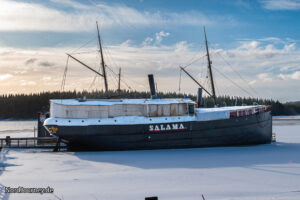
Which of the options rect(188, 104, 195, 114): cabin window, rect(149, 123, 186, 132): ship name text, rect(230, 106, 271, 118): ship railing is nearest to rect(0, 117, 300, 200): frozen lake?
rect(149, 123, 186, 132): ship name text

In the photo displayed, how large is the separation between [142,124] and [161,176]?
1028 cm

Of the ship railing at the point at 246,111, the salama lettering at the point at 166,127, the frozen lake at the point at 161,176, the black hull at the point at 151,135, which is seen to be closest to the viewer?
the frozen lake at the point at 161,176

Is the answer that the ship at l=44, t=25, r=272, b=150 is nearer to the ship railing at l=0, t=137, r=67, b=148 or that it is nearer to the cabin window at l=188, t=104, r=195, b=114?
the cabin window at l=188, t=104, r=195, b=114

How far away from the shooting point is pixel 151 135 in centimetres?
2388

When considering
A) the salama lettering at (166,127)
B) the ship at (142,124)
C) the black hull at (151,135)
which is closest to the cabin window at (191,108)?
the ship at (142,124)

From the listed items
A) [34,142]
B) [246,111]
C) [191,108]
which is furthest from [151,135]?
[34,142]

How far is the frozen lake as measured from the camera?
10.8 m

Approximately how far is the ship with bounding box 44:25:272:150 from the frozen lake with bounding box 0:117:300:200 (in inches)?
145

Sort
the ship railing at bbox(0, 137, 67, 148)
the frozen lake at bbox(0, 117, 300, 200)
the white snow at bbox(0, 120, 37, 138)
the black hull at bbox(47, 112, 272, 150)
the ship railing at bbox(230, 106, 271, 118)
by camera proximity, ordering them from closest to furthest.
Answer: the frozen lake at bbox(0, 117, 300, 200) → the black hull at bbox(47, 112, 272, 150) → the ship railing at bbox(230, 106, 271, 118) → the ship railing at bbox(0, 137, 67, 148) → the white snow at bbox(0, 120, 37, 138)

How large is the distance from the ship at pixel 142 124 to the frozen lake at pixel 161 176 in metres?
3.69

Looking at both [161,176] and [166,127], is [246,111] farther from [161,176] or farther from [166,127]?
[161,176]

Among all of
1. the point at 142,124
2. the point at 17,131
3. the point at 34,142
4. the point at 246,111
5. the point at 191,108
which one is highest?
the point at 191,108

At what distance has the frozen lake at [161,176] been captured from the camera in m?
10.8

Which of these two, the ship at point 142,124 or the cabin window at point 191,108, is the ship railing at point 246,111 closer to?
Answer: the ship at point 142,124
